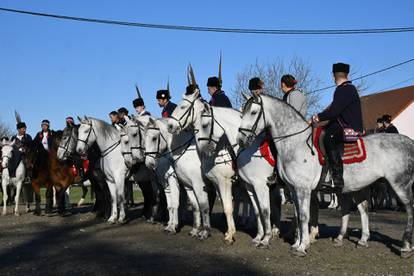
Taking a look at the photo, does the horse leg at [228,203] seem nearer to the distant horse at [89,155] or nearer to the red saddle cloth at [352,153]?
the red saddle cloth at [352,153]

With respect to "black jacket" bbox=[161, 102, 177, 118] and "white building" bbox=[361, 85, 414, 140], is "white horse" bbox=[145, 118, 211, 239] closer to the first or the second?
"black jacket" bbox=[161, 102, 177, 118]

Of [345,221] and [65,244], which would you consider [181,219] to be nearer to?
[65,244]

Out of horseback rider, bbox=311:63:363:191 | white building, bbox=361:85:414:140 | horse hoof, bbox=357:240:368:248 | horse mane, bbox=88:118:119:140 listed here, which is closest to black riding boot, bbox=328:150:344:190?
horseback rider, bbox=311:63:363:191

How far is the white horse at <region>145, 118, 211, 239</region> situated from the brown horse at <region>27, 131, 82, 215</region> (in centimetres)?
452

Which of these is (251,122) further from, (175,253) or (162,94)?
(162,94)

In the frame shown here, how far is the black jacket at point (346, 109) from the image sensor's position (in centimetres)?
888

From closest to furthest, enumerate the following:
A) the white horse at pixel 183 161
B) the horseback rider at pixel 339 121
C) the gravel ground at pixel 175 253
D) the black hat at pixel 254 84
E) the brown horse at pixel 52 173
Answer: the gravel ground at pixel 175 253 → the horseback rider at pixel 339 121 → the black hat at pixel 254 84 → the white horse at pixel 183 161 → the brown horse at pixel 52 173

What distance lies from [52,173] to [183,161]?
20.1ft

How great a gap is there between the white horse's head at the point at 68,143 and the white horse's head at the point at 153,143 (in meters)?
3.12

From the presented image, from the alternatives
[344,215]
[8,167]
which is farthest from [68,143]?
[344,215]

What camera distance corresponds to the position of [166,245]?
10.4 metres

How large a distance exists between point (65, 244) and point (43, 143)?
6544mm

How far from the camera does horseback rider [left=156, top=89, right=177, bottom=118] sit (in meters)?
13.1

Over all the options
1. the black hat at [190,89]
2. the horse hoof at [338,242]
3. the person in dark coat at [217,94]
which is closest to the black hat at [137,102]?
the black hat at [190,89]
